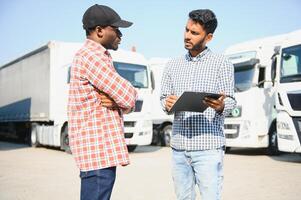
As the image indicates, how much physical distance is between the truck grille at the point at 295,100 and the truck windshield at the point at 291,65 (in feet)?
1.28

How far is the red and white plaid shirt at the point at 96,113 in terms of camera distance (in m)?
2.63

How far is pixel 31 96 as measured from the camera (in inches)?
653

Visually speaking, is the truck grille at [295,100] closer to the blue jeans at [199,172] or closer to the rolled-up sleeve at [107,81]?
the blue jeans at [199,172]

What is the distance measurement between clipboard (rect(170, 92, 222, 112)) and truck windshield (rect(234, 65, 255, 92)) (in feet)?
30.7

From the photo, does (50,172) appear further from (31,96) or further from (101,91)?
(31,96)

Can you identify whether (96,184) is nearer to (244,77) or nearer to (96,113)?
(96,113)

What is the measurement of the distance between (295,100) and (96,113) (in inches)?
322

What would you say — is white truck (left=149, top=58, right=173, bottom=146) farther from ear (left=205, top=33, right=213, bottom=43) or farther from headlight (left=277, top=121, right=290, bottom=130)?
ear (left=205, top=33, right=213, bottom=43)

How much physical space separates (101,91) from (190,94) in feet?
1.97

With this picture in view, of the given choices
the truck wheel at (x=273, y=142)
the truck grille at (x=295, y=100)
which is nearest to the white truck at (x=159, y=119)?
the truck wheel at (x=273, y=142)

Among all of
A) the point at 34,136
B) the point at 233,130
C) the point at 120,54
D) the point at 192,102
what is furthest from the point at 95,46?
the point at 34,136

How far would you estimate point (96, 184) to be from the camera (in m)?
2.62

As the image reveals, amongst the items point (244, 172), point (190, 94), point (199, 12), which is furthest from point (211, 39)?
point (244, 172)

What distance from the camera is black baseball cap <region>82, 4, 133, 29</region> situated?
275 cm
